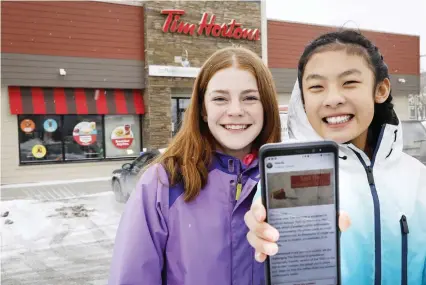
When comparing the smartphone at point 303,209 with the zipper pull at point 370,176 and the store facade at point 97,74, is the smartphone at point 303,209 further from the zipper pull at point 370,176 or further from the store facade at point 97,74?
the store facade at point 97,74

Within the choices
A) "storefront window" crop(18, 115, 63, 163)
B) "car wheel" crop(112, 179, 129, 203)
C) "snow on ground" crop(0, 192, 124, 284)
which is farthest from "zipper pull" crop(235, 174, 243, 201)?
"storefront window" crop(18, 115, 63, 163)

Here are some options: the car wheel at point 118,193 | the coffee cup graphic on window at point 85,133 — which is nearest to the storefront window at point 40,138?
the coffee cup graphic on window at point 85,133

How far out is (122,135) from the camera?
16.4 meters

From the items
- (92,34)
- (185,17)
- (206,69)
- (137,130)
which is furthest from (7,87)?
(206,69)

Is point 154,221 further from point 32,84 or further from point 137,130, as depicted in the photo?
point 137,130

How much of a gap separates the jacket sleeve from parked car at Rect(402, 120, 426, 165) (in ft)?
24.1

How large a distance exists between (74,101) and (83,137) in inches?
58.2

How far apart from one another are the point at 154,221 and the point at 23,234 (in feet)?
21.9

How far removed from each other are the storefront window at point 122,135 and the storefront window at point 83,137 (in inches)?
13.1

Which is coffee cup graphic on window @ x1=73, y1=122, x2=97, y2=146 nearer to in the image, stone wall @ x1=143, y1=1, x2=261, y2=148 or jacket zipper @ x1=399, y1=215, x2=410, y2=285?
stone wall @ x1=143, y1=1, x2=261, y2=148

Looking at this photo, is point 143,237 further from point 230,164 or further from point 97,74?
point 97,74

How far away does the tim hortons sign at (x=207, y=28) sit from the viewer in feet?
53.7

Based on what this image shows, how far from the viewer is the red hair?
1.72 meters

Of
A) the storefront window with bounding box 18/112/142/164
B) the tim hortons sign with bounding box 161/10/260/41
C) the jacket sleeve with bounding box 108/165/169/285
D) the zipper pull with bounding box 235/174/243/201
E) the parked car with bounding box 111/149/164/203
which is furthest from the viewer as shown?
the tim hortons sign with bounding box 161/10/260/41
